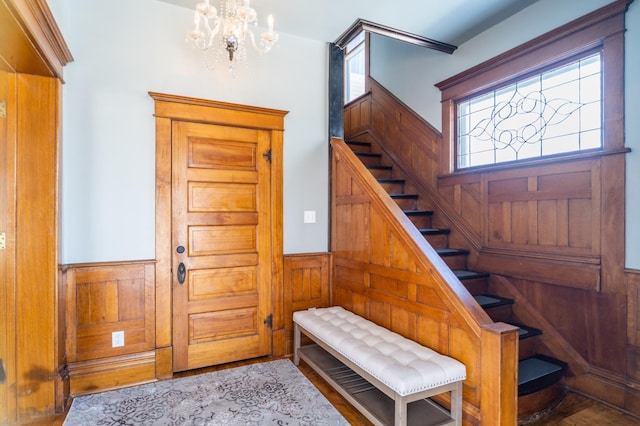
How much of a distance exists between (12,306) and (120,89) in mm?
1673

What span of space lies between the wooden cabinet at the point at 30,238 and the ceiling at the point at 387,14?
4.24ft

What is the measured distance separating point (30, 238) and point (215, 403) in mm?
1649

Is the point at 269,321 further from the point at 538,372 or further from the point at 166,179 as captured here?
the point at 538,372

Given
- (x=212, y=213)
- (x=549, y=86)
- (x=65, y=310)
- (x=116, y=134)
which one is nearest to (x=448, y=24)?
(x=549, y=86)

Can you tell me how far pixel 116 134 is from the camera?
2.71m

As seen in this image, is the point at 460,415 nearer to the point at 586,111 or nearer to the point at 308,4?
the point at 586,111

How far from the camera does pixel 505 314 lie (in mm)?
2998

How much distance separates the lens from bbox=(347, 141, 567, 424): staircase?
2387 mm

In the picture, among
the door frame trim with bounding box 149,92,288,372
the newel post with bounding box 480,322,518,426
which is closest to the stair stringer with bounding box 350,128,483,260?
the newel post with bounding box 480,322,518,426

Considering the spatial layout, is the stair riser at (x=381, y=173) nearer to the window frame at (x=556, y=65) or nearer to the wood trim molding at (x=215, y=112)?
the window frame at (x=556, y=65)

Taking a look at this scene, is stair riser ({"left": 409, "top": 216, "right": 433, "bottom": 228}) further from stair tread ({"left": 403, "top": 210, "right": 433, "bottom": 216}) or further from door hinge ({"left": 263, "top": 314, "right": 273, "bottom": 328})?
door hinge ({"left": 263, "top": 314, "right": 273, "bottom": 328})

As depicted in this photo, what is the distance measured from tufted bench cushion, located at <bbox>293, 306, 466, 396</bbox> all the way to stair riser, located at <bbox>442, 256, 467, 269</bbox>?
1100mm

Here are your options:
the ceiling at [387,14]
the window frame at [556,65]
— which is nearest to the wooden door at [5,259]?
the ceiling at [387,14]

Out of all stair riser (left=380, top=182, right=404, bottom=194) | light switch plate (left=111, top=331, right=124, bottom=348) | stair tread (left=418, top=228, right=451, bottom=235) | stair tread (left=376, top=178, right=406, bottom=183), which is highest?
stair tread (left=376, top=178, right=406, bottom=183)
